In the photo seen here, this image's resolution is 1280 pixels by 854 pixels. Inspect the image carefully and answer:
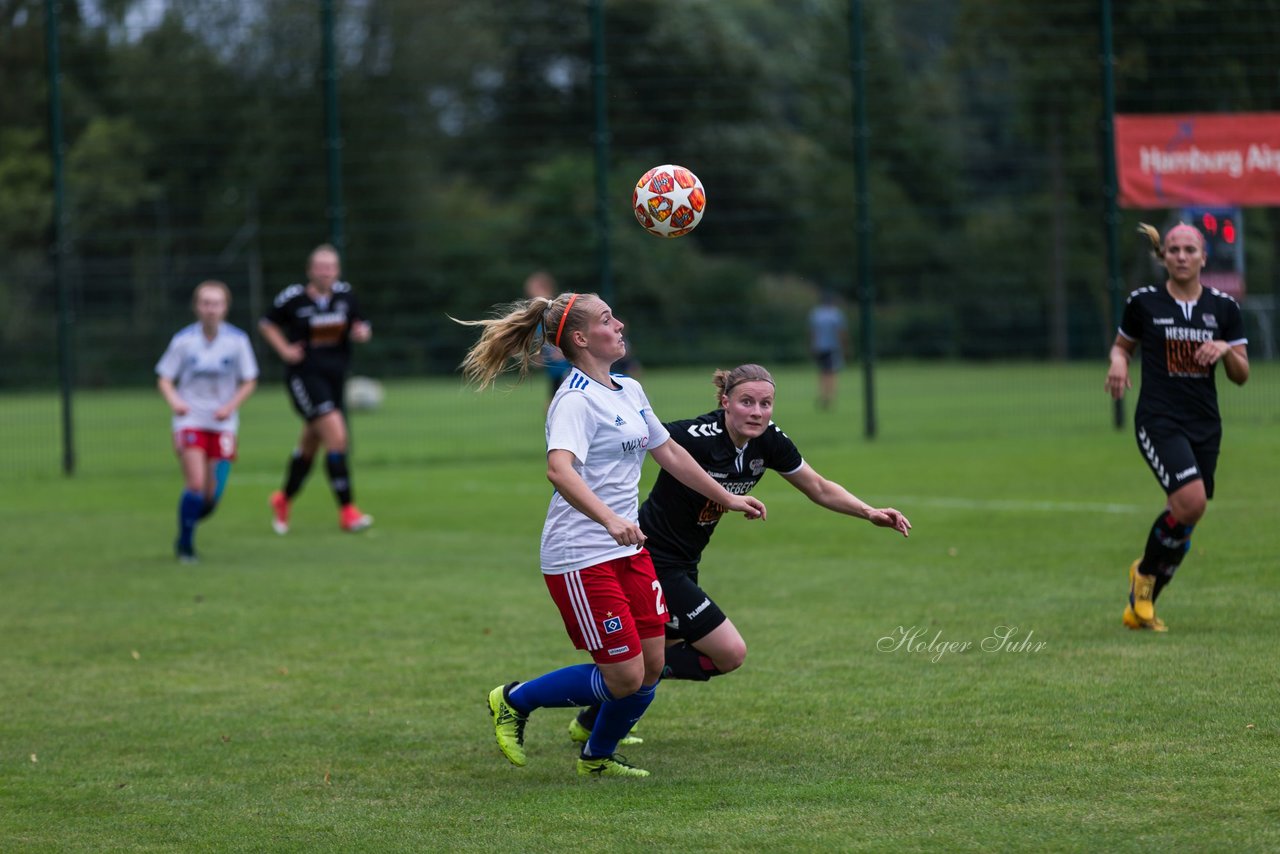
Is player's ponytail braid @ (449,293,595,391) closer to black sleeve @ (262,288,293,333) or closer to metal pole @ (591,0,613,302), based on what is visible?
black sleeve @ (262,288,293,333)

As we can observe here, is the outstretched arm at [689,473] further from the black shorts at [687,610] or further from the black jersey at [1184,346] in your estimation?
the black jersey at [1184,346]

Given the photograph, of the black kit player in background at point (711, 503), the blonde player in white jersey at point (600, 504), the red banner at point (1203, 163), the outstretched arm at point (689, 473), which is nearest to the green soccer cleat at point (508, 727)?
the blonde player in white jersey at point (600, 504)

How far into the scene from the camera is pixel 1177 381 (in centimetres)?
807

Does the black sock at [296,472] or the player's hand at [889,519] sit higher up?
the player's hand at [889,519]

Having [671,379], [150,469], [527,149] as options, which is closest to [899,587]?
[150,469]

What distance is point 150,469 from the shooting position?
62.6 feet

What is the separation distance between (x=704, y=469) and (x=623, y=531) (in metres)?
0.96

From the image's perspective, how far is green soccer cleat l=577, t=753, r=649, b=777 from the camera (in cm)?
570

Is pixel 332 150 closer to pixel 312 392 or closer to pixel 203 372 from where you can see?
pixel 312 392

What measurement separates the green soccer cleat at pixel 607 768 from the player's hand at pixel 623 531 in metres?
1.00

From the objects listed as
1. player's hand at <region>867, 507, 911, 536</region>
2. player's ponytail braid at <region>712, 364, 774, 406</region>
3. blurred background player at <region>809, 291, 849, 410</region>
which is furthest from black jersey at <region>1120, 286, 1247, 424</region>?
blurred background player at <region>809, 291, 849, 410</region>

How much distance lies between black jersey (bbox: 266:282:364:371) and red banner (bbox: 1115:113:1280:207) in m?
9.80

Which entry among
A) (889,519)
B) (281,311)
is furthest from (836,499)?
(281,311)

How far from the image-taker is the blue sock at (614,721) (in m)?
5.71
